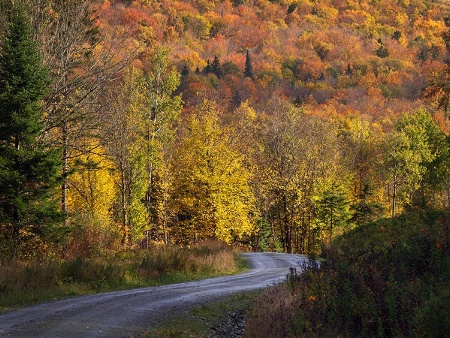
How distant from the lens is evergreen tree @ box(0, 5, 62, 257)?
692 inches

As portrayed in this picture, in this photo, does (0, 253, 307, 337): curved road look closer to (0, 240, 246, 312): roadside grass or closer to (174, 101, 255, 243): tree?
(0, 240, 246, 312): roadside grass

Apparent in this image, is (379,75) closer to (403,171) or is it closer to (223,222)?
(403,171)

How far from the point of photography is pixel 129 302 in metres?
12.7

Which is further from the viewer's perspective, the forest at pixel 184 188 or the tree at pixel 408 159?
the tree at pixel 408 159

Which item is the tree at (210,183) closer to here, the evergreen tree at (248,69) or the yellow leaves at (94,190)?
the yellow leaves at (94,190)

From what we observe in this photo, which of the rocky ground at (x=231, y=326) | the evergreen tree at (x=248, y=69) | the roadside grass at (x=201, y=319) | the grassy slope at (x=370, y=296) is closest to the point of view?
the grassy slope at (x=370, y=296)

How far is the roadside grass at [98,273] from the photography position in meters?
13.6

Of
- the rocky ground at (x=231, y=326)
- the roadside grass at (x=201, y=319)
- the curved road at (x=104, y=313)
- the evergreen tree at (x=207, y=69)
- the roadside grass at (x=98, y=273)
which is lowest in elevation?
the rocky ground at (x=231, y=326)

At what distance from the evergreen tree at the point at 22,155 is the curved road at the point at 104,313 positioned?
17.2 ft

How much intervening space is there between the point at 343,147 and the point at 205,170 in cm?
3712

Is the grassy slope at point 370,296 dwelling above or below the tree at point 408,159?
below

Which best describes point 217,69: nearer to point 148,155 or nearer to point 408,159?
point 408,159

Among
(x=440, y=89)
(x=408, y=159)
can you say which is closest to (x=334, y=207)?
(x=408, y=159)

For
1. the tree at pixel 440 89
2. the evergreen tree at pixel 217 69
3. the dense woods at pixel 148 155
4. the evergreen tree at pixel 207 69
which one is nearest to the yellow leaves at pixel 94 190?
the dense woods at pixel 148 155
